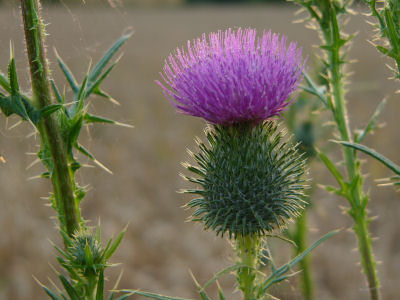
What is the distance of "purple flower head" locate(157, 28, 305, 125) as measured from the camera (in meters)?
1.58

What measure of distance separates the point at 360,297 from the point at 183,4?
49.4 metres

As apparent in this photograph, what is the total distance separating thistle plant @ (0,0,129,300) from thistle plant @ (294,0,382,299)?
87cm

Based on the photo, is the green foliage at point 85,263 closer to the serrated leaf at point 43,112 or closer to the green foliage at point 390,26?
the serrated leaf at point 43,112

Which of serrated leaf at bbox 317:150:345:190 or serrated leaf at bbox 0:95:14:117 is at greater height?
serrated leaf at bbox 0:95:14:117

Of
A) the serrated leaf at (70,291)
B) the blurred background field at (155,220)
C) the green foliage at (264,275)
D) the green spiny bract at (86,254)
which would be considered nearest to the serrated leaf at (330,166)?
the green foliage at (264,275)

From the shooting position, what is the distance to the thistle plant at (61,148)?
1.42 m

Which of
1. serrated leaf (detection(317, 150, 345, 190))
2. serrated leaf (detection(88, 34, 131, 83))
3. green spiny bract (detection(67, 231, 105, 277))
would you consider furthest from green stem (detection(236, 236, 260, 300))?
serrated leaf (detection(88, 34, 131, 83))

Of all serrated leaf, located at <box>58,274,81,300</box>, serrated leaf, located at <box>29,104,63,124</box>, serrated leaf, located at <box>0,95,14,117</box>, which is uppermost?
serrated leaf, located at <box>0,95,14,117</box>

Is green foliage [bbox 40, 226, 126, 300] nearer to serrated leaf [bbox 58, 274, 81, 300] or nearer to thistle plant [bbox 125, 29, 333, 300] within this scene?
serrated leaf [bbox 58, 274, 81, 300]

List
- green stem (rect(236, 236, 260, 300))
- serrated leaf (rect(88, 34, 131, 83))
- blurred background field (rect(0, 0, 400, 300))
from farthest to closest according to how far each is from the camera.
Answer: blurred background field (rect(0, 0, 400, 300)) < serrated leaf (rect(88, 34, 131, 83)) < green stem (rect(236, 236, 260, 300))

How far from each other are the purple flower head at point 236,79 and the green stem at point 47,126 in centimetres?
37

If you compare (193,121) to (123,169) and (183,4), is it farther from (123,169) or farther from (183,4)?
(183,4)

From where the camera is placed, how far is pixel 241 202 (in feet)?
5.67

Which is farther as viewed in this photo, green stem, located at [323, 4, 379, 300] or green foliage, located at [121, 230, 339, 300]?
green stem, located at [323, 4, 379, 300]
